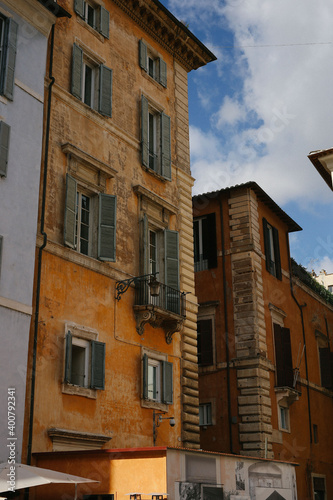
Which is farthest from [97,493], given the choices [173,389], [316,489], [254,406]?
[316,489]

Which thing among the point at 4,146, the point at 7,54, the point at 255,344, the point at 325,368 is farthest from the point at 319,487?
the point at 7,54

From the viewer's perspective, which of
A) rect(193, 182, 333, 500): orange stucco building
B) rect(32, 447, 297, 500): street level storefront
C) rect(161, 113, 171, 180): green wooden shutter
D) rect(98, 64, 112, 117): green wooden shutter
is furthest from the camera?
rect(193, 182, 333, 500): orange stucco building

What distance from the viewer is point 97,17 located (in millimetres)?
19125

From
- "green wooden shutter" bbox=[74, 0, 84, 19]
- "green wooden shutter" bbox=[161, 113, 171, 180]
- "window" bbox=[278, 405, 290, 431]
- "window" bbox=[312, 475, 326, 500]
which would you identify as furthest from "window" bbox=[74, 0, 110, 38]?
"window" bbox=[312, 475, 326, 500]

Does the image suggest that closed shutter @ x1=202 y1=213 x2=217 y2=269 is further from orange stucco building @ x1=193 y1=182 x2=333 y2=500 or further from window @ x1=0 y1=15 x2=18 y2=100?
window @ x1=0 y1=15 x2=18 y2=100

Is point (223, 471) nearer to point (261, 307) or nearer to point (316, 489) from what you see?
point (261, 307)

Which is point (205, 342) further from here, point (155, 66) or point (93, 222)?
point (155, 66)

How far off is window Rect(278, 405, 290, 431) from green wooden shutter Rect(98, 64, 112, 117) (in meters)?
13.0

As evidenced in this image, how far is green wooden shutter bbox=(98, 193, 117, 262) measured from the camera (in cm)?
1659

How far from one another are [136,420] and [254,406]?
7.71 metres

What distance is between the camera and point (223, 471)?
13.1 meters

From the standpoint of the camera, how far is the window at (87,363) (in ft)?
50.1

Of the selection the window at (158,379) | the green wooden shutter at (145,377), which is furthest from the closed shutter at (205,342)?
the green wooden shutter at (145,377)

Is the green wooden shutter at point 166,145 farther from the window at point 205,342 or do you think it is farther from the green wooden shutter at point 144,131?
the window at point 205,342
